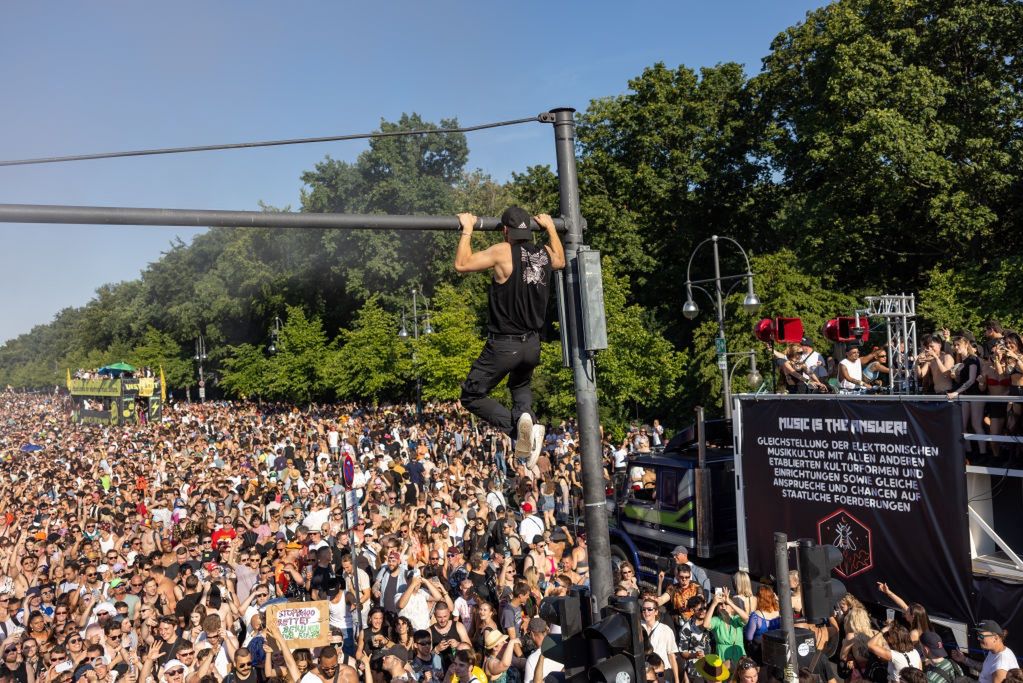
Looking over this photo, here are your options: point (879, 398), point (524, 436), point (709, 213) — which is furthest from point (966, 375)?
point (709, 213)

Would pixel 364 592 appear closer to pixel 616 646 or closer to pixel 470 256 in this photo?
pixel 616 646

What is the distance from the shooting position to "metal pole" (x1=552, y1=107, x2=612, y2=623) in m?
4.74

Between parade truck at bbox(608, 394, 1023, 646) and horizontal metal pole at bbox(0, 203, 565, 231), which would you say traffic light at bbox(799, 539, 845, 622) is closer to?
parade truck at bbox(608, 394, 1023, 646)

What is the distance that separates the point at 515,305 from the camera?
5254 millimetres

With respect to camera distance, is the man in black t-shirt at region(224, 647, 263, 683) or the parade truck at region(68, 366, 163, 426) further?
the parade truck at region(68, 366, 163, 426)

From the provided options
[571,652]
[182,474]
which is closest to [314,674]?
[571,652]

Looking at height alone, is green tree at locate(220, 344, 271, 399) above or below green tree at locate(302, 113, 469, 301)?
below

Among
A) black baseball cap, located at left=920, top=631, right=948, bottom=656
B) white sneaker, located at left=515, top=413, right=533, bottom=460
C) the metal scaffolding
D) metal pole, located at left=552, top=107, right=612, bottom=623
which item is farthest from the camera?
the metal scaffolding

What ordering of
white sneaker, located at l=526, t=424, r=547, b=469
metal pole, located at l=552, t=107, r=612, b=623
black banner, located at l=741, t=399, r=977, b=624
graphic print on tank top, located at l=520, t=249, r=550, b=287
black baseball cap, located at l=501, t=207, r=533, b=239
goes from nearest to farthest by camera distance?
metal pole, located at l=552, t=107, r=612, b=623 → black baseball cap, located at l=501, t=207, r=533, b=239 → graphic print on tank top, located at l=520, t=249, r=550, b=287 → white sneaker, located at l=526, t=424, r=547, b=469 → black banner, located at l=741, t=399, r=977, b=624

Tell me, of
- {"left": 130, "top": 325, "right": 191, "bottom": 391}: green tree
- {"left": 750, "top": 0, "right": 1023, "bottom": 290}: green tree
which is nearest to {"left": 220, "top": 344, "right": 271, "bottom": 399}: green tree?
{"left": 130, "top": 325, "right": 191, "bottom": 391}: green tree

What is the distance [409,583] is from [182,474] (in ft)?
55.5

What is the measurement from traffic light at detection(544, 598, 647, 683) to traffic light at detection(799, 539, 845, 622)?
2392mm

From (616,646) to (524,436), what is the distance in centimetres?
147

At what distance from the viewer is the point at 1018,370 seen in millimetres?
9102
